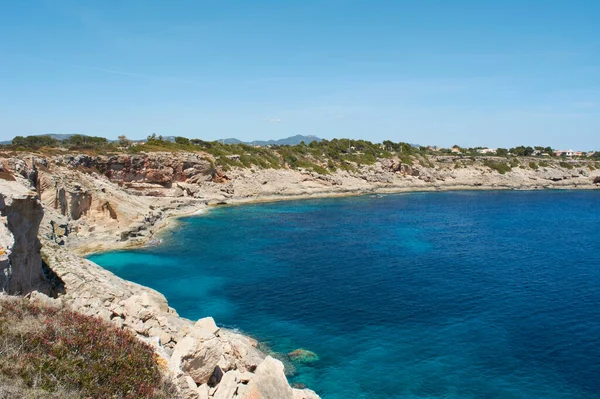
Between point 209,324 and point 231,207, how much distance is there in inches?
2505

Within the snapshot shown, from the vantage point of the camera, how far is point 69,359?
31.0 feet

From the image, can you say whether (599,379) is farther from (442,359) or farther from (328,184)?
(328,184)

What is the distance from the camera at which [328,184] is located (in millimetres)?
102875

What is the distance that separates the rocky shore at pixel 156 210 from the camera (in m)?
13.5

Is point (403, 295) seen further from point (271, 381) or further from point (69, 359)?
point (69, 359)

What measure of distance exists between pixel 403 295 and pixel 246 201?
55914 mm

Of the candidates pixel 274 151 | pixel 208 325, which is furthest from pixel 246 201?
pixel 208 325

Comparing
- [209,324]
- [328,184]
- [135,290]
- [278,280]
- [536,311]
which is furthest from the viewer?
[328,184]

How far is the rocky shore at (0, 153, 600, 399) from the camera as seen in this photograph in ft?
44.4

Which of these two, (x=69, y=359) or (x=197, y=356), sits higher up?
(x=69, y=359)

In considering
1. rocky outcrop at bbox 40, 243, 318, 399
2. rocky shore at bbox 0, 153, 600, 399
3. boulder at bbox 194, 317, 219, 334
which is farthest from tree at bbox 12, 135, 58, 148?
boulder at bbox 194, 317, 219, 334

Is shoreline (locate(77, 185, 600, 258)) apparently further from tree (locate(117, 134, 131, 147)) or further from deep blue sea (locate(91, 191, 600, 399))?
tree (locate(117, 134, 131, 147))

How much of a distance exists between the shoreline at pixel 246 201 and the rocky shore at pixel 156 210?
0.25m

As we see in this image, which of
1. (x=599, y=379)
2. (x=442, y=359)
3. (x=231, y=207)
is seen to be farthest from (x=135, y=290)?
(x=231, y=207)
